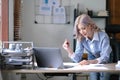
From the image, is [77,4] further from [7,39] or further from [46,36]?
[7,39]

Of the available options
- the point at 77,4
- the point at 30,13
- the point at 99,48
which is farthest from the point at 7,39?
the point at 99,48

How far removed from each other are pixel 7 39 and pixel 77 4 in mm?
1458

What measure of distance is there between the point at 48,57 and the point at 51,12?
2.37 metres

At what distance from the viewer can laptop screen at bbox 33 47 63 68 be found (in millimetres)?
2541

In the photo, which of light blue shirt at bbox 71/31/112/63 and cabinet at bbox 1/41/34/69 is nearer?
cabinet at bbox 1/41/34/69

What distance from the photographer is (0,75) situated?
2387 millimetres

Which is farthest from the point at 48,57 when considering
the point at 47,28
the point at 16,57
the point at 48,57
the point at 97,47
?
the point at 47,28

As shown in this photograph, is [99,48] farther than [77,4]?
No

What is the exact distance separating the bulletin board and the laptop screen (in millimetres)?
2306

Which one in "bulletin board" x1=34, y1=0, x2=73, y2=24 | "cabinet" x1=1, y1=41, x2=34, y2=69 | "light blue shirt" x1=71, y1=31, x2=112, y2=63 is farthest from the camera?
"bulletin board" x1=34, y1=0, x2=73, y2=24

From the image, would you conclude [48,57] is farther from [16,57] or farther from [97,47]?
[97,47]

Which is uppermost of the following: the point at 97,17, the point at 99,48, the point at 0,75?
the point at 97,17

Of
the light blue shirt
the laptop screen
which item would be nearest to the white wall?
the light blue shirt

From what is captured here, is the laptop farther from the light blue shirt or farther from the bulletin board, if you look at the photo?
the bulletin board
